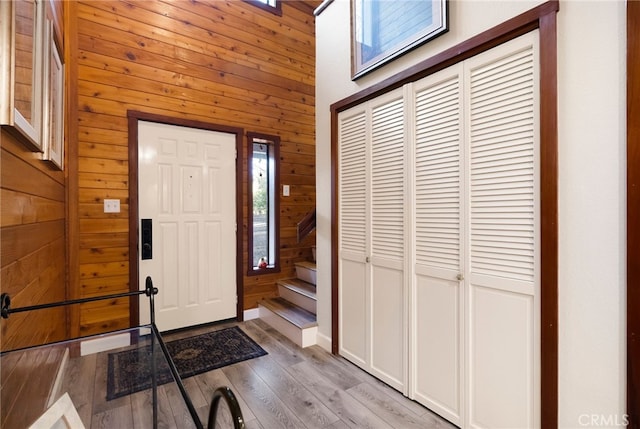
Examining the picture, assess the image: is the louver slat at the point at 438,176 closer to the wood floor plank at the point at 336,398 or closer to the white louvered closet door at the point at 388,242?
the white louvered closet door at the point at 388,242

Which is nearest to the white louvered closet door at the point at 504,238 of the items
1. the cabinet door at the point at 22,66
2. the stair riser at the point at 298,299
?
the stair riser at the point at 298,299

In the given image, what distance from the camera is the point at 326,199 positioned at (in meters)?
2.71

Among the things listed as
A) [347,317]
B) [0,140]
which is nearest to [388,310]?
[347,317]

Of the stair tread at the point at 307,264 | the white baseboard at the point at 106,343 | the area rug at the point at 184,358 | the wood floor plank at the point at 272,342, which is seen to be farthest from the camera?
the stair tread at the point at 307,264

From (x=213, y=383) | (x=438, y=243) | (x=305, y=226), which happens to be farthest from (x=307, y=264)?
(x=438, y=243)

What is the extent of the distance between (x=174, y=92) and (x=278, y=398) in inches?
114

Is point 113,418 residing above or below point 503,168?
below

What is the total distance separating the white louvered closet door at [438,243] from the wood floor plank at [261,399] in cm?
79

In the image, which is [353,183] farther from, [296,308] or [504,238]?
[296,308]

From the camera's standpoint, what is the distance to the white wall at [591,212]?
119cm

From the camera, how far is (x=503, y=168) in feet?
4.99

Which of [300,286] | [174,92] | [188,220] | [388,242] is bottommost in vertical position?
[300,286]

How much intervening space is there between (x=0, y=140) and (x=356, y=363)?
2.36 m

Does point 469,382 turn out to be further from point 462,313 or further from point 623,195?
point 623,195
